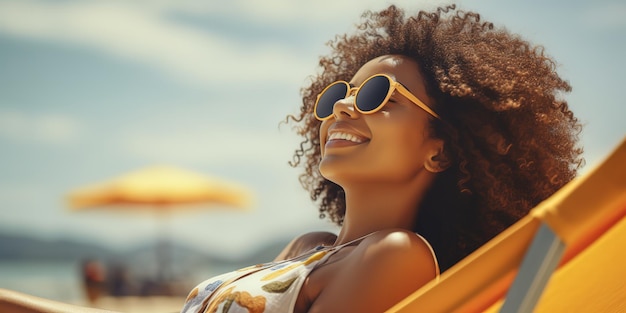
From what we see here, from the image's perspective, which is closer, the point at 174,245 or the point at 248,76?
the point at 174,245

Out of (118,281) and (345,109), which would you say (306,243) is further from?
(118,281)

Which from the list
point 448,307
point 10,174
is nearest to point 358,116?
point 448,307

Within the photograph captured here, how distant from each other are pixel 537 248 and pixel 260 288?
0.97 metres

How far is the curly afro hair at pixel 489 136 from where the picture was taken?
6.95ft

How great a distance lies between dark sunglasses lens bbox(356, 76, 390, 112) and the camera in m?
2.12

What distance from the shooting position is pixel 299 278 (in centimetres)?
187

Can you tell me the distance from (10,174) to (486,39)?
188ft

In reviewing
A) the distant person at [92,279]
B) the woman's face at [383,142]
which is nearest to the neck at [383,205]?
the woman's face at [383,142]

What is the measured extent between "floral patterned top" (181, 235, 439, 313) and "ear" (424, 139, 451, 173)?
0.32 m

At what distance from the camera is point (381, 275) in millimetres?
1692

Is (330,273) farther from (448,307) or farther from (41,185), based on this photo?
(41,185)

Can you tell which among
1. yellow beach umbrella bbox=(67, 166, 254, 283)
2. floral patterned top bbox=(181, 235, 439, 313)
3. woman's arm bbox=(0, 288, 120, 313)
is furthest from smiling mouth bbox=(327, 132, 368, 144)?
yellow beach umbrella bbox=(67, 166, 254, 283)

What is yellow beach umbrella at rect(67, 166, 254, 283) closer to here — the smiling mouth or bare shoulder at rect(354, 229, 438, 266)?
the smiling mouth

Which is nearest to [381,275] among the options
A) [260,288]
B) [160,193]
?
[260,288]
